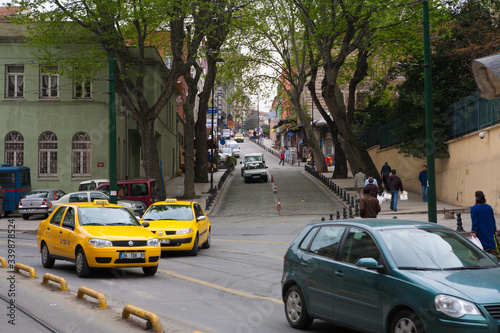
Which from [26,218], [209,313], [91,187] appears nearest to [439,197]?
[91,187]

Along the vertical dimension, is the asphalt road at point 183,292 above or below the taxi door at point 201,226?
below

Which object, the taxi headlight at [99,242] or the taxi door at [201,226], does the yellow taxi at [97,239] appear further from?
the taxi door at [201,226]

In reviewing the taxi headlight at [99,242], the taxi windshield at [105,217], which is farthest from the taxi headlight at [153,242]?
the taxi windshield at [105,217]

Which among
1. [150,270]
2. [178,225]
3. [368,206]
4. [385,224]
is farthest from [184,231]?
[385,224]

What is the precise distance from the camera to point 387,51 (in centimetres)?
3803

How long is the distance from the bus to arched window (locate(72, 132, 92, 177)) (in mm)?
3795

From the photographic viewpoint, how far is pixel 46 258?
14.5 m

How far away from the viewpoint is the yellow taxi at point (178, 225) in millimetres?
17203

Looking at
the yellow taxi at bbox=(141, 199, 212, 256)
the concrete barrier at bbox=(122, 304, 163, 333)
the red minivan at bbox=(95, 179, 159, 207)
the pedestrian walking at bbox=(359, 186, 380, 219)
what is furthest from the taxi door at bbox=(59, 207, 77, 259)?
the red minivan at bbox=(95, 179, 159, 207)

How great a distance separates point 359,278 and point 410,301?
0.91 metres

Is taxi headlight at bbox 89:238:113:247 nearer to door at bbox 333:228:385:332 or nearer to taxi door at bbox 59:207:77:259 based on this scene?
taxi door at bbox 59:207:77:259

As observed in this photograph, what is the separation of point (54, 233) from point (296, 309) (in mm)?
7578

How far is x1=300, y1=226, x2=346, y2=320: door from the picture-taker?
25.0ft

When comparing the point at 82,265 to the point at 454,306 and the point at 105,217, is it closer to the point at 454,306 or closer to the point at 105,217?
the point at 105,217
